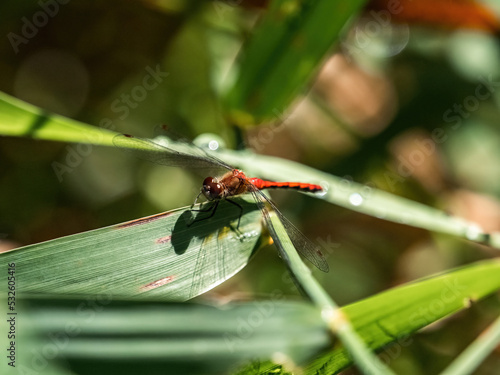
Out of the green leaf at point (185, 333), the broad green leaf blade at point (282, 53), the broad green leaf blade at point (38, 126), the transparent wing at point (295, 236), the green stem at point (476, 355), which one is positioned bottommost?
the green stem at point (476, 355)

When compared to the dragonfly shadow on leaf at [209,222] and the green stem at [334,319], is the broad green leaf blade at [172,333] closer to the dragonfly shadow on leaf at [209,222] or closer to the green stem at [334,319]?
the green stem at [334,319]

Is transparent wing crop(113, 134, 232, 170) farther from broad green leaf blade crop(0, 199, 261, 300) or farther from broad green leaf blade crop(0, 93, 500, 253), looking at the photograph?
broad green leaf blade crop(0, 199, 261, 300)

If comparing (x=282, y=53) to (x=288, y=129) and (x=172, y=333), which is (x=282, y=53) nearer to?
(x=288, y=129)

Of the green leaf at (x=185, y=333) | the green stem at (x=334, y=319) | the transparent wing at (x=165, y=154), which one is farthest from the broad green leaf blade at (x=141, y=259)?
the transparent wing at (x=165, y=154)

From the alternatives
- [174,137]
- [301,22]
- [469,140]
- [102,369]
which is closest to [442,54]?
[469,140]

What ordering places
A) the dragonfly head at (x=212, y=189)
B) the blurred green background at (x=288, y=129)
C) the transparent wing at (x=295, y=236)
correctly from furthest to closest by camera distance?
the blurred green background at (x=288, y=129)
the dragonfly head at (x=212, y=189)
the transparent wing at (x=295, y=236)

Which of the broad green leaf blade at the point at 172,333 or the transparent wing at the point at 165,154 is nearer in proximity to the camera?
the broad green leaf blade at the point at 172,333

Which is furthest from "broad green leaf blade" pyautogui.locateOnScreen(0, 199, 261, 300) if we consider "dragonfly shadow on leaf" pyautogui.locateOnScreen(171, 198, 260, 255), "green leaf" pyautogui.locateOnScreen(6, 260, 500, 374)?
"green leaf" pyautogui.locateOnScreen(6, 260, 500, 374)
